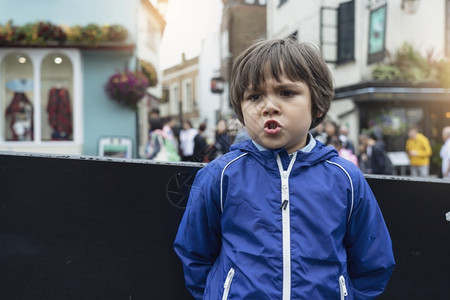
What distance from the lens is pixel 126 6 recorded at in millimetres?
11289

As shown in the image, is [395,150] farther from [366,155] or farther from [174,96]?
[174,96]

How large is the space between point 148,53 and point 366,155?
35.6 ft

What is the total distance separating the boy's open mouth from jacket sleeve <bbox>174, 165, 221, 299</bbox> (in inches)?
8.9

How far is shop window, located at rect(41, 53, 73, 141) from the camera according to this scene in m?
11.4

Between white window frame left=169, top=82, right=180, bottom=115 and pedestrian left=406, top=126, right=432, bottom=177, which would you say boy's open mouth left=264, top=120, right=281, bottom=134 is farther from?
white window frame left=169, top=82, right=180, bottom=115

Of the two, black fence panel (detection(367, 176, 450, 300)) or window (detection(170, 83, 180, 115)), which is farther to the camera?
window (detection(170, 83, 180, 115))

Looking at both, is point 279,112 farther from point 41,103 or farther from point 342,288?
point 41,103

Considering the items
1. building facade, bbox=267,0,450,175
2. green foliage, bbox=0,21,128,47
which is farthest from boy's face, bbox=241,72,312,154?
building facade, bbox=267,0,450,175

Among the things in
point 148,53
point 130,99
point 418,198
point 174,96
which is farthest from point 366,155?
point 174,96

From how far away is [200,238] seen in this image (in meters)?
1.58

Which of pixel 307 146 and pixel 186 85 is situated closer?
pixel 307 146

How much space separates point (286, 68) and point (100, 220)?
0.94 m

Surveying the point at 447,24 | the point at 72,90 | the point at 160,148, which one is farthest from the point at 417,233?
the point at 447,24

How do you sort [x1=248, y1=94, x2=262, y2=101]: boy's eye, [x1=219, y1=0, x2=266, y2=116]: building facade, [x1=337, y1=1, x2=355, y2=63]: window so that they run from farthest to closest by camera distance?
[x1=219, y1=0, x2=266, y2=116]: building facade → [x1=337, y1=1, x2=355, y2=63]: window → [x1=248, y1=94, x2=262, y2=101]: boy's eye
